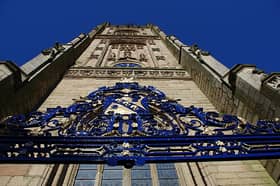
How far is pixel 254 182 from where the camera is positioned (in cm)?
562

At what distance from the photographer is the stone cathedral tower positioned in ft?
18.8

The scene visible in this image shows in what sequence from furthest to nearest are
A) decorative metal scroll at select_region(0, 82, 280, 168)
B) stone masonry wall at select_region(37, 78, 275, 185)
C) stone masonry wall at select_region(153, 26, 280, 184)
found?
stone masonry wall at select_region(153, 26, 280, 184)
stone masonry wall at select_region(37, 78, 275, 185)
decorative metal scroll at select_region(0, 82, 280, 168)

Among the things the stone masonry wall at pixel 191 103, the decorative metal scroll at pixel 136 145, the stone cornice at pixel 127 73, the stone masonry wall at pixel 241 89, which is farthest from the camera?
the stone cornice at pixel 127 73

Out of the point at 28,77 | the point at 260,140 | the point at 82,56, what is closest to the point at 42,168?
the point at 28,77

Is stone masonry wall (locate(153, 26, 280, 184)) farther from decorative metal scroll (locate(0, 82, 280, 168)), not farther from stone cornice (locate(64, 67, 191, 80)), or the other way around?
stone cornice (locate(64, 67, 191, 80))

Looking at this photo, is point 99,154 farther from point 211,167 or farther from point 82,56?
point 82,56

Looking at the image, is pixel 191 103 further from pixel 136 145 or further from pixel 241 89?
A: pixel 136 145

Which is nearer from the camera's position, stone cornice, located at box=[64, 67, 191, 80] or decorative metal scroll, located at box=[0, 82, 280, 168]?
decorative metal scroll, located at box=[0, 82, 280, 168]

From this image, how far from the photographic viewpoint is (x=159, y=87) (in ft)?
35.1

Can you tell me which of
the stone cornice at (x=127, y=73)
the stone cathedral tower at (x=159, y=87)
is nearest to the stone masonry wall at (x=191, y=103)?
the stone cathedral tower at (x=159, y=87)

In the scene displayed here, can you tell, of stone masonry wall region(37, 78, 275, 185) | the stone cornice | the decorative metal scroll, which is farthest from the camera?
the stone cornice

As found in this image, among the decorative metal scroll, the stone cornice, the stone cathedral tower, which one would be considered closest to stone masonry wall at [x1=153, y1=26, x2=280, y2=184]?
the stone cathedral tower

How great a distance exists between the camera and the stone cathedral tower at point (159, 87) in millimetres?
5727

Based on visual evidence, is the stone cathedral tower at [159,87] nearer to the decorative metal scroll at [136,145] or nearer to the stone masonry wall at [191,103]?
the stone masonry wall at [191,103]
